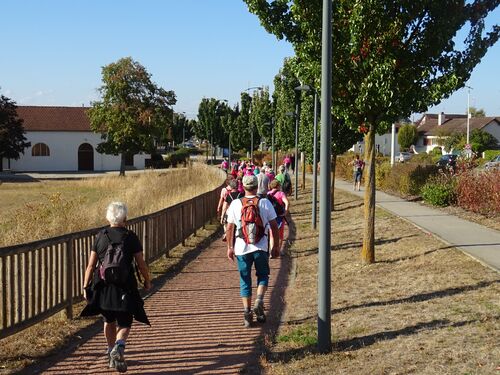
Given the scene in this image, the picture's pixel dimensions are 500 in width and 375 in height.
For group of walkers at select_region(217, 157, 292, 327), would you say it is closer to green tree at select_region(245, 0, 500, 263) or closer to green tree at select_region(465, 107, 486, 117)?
green tree at select_region(245, 0, 500, 263)

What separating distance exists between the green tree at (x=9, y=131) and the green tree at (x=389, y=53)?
52.3m

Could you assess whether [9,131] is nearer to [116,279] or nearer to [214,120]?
[214,120]

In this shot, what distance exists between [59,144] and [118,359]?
67674 millimetres

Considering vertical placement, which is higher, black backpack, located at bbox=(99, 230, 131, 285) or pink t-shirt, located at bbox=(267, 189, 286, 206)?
pink t-shirt, located at bbox=(267, 189, 286, 206)

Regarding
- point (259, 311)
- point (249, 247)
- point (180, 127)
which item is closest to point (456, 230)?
point (259, 311)

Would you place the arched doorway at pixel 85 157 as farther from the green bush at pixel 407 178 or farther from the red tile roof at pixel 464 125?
the green bush at pixel 407 178

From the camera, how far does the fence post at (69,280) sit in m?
7.21

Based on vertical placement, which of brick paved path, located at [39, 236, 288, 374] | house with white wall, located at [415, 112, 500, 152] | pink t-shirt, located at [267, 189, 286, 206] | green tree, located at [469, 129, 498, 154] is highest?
house with white wall, located at [415, 112, 500, 152]

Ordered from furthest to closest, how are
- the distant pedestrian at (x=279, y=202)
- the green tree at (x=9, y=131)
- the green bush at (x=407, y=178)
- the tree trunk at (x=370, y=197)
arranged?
1. the green tree at (x=9, y=131)
2. the green bush at (x=407, y=178)
3. the distant pedestrian at (x=279, y=202)
4. the tree trunk at (x=370, y=197)

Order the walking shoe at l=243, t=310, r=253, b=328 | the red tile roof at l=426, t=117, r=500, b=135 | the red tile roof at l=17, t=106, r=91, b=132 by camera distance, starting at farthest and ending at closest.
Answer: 1. the red tile roof at l=426, t=117, r=500, b=135
2. the red tile roof at l=17, t=106, r=91, b=132
3. the walking shoe at l=243, t=310, r=253, b=328

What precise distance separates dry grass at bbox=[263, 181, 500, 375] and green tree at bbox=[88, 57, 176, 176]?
49.5 meters

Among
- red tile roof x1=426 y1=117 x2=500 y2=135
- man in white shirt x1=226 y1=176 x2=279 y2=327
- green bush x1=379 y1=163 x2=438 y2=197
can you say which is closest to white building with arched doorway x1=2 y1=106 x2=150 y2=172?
red tile roof x1=426 y1=117 x2=500 y2=135

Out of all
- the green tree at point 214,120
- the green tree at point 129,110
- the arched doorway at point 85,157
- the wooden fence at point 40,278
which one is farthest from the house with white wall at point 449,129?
the wooden fence at point 40,278

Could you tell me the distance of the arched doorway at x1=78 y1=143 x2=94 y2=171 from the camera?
70750 mm
